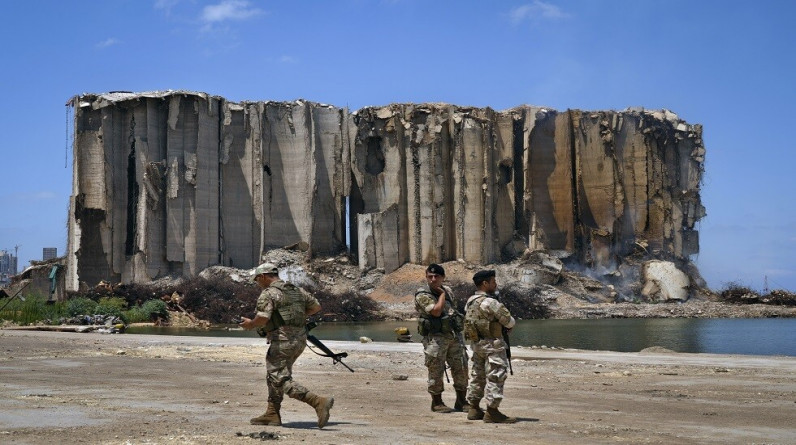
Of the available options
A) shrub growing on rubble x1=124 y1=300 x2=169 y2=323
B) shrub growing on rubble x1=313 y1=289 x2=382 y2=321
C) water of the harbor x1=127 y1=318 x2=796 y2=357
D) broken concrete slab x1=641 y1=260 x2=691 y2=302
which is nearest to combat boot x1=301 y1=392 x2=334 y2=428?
water of the harbor x1=127 y1=318 x2=796 y2=357

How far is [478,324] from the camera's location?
10.3 metres

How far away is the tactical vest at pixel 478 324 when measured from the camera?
10.2m

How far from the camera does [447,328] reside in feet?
36.0

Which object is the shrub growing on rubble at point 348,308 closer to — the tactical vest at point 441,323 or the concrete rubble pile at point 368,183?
the concrete rubble pile at point 368,183

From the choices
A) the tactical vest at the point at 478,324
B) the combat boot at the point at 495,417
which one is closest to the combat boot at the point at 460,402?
the tactical vest at the point at 478,324

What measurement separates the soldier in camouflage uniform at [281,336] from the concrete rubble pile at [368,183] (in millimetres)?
49878

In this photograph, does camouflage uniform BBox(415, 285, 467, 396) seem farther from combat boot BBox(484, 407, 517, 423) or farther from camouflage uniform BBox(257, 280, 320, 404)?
camouflage uniform BBox(257, 280, 320, 404)

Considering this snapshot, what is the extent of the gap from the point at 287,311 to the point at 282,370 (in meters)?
0.58

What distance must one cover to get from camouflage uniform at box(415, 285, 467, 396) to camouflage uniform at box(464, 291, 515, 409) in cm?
60

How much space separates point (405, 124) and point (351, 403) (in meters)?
52.7

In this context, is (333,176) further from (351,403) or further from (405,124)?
(351,403)

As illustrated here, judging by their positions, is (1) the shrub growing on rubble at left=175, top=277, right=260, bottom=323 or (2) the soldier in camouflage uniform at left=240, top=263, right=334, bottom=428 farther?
(1) the shrub growing on rubble at left=175, top=277, right=260, bottom=323

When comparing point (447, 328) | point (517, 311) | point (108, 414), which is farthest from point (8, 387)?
point (517, 311)

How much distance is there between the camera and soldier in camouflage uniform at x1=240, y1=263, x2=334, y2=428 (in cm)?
951
